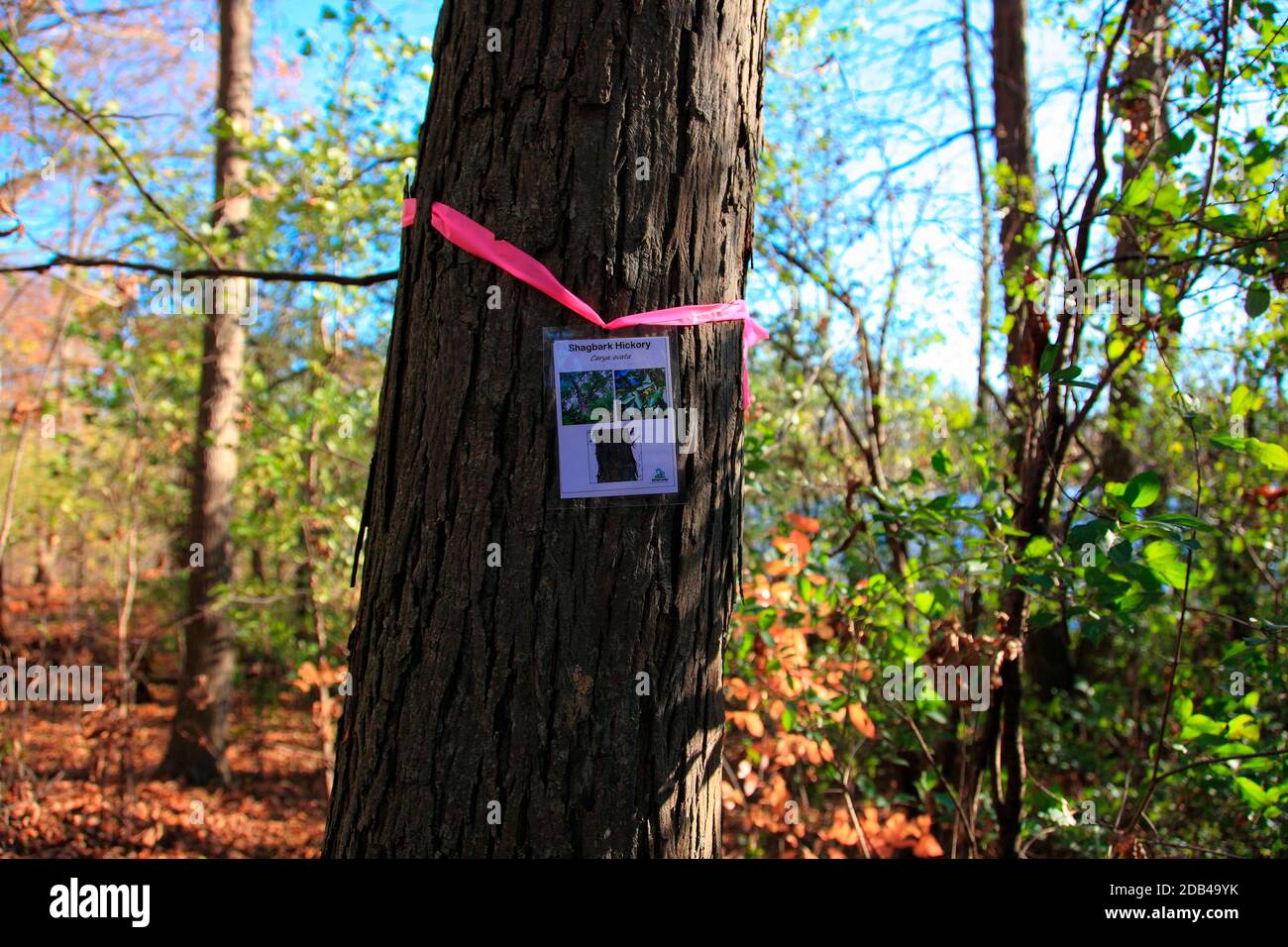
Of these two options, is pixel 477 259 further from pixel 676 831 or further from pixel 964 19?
pixel 964 19

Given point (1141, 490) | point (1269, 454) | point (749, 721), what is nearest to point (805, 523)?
point (749, 721)

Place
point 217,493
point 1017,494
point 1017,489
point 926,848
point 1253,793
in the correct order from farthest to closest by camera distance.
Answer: point 217,493, point 1017,489, point 926,848, point 1017,494, point 1253,793

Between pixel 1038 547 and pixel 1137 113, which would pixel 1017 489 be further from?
pixel 1137 113

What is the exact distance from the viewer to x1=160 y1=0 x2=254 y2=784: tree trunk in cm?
717

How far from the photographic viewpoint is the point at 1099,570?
2301mm

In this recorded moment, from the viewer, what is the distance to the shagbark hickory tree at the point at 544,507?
1581 millimetres

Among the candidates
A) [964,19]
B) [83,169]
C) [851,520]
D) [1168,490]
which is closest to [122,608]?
[83,169]

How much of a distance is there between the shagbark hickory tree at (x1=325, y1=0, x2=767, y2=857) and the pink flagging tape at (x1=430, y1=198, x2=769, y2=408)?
0.08 ft

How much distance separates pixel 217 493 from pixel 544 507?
6.60m

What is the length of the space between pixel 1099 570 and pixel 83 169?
8.35 m

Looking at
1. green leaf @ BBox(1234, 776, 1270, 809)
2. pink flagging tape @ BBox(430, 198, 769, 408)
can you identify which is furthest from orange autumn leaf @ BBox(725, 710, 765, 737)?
pink flagging tape @ BBox(430, 198, 769, 408)

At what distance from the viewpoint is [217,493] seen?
737 cm

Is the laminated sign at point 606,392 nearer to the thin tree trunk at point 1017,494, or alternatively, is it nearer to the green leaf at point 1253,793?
the thin tree trunk at point 1017,494

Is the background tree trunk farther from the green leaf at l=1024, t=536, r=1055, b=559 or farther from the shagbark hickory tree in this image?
the shagbark hickory tree
